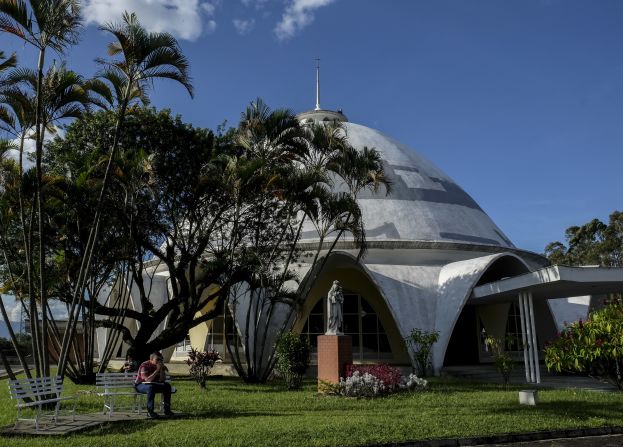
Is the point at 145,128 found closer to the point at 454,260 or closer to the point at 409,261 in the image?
the point at 409,261

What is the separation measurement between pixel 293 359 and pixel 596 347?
7452 mm

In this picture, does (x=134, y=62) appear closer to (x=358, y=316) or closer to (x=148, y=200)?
(x=148, y=200)

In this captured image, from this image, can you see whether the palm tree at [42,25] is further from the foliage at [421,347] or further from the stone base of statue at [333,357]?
the foliage at [421,347]

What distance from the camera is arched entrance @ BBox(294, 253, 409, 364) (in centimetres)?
2422

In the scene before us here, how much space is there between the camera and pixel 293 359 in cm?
1606

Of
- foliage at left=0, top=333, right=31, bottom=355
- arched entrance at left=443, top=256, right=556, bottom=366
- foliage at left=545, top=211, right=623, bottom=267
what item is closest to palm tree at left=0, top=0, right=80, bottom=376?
arched entrance at left=443, top=256, right=556, bottom=366

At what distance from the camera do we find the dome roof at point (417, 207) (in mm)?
25672

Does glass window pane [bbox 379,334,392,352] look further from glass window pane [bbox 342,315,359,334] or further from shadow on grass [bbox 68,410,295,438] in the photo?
shadow on grass [bbox 68,410,295,438]

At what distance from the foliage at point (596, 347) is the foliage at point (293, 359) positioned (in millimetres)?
6312

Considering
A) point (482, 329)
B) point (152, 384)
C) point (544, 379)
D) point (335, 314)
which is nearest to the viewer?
point (152, 384)

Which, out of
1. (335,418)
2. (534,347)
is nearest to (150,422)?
(335,418)

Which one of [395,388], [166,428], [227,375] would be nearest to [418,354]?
[395,388]

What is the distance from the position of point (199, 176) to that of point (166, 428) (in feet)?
30.7

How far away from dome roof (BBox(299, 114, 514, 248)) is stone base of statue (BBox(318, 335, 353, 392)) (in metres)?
10.4
